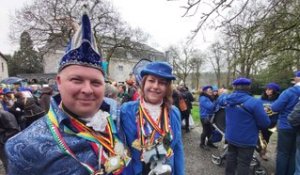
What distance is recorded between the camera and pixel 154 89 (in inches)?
90.4

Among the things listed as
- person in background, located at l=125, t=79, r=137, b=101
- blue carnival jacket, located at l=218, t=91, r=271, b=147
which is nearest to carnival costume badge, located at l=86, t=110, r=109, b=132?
blue carnival jacket, located at l=218, t=91, r=271, b=147

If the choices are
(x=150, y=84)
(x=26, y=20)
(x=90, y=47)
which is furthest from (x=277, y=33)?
(x=26, y=20)

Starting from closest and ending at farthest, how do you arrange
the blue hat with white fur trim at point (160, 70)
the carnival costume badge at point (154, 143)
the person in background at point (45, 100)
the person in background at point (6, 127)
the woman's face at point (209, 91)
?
the carnival costume badge at point (154, 143) < the blue hat with white fur trim at point (160, 70) < the person in background at point (6, 127) < the person in background at point (45, 100) < the woman's face at point (209, 91)

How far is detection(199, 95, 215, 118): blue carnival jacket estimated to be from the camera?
6.41m

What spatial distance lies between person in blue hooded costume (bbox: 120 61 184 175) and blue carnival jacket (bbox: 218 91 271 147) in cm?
194

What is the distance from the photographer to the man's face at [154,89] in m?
2.29

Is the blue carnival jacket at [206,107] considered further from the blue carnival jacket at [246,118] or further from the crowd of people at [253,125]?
the blue carnival jacket at [246,118]

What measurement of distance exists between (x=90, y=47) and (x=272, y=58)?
41.5 ft

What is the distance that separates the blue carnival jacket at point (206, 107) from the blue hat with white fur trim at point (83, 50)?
17.6 feet

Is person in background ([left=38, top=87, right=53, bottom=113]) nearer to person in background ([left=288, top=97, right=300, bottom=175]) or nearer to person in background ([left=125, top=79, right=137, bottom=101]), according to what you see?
person in background ([left=125, top=79, right=137, bottom=101])

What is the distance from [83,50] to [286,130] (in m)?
4.00

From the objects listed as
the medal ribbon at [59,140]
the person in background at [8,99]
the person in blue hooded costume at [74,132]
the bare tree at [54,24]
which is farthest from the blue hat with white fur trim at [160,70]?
the bare tree at [54,24]

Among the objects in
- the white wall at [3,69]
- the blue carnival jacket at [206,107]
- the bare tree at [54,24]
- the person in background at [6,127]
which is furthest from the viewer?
the white wall at [3,69]

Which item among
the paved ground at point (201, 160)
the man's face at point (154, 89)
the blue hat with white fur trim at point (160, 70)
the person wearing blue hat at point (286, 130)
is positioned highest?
the blue hat with white fur trim at point (160, 70)
